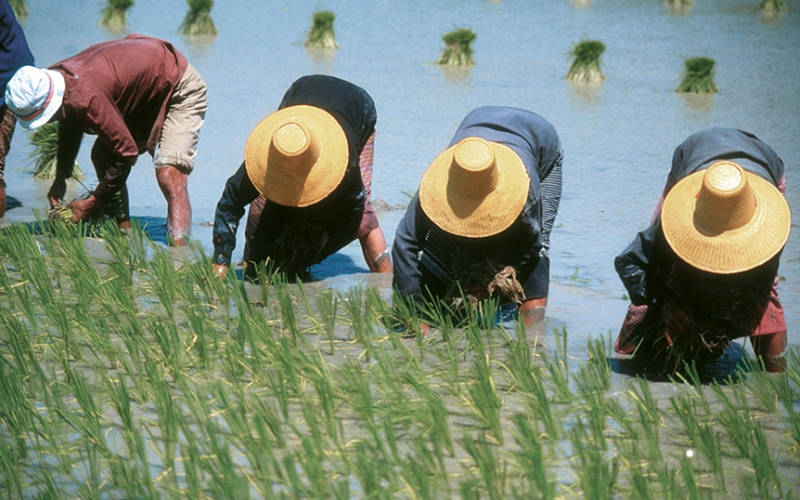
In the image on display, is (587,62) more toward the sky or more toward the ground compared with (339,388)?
more toward the ground

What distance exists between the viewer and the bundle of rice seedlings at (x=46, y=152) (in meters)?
7.55

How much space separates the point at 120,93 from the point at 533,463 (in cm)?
345

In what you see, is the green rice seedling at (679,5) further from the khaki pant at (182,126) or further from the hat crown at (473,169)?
the hat crown at (473,169)

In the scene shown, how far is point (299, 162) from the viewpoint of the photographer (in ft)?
14.9

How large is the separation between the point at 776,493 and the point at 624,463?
0.38 m

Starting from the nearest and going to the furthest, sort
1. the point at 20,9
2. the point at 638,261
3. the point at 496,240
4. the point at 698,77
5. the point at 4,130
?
the point at 638,261 < the point at 496,240 < the point at 4,130 < the point at 698,77 < the point at 20,9

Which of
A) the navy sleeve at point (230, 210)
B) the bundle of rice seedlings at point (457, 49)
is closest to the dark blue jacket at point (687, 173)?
the navy sleeve at point (230, 210)

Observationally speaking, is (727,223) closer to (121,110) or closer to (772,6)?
(121,110)

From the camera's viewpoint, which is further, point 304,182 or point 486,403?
point 304,182

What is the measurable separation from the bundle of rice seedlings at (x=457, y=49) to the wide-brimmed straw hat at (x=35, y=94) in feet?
30.0

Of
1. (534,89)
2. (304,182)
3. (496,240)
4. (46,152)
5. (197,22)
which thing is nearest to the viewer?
(496,240)

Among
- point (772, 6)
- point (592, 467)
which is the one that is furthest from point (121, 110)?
point (772, 6)

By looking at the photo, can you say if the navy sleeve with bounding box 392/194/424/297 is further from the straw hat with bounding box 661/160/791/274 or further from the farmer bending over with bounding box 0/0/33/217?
the farmer bending over with bounding box 0/0/33/217

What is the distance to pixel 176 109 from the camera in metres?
5.91
